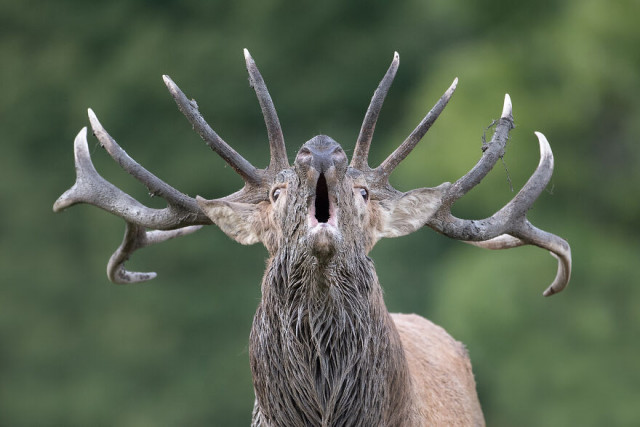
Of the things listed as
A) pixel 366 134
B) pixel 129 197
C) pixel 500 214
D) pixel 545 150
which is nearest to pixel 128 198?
pixel 129 197

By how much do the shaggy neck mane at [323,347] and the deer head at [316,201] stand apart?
0.47 feet

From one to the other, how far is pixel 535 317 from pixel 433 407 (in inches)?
262

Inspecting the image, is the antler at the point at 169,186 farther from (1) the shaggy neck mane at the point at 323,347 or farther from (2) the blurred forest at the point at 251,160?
(2) the blurred forest at the point at 251,160

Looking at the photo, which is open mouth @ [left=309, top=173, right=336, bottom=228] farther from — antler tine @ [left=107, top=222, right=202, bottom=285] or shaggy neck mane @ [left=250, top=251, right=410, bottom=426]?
antler tine @ [left=107, top=222, right=202, bottom=285]

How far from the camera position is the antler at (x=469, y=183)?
220 inches

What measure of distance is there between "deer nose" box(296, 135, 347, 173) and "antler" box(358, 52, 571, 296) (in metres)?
0.84

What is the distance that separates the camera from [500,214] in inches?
227

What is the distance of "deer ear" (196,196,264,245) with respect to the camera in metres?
5.31

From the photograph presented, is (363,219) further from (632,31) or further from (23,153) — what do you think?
(23,153)

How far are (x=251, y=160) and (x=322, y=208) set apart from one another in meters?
10.8

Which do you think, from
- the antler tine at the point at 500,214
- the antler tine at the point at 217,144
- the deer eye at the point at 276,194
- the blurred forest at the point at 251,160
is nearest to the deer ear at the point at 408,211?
the antler tine at the point at 500,214

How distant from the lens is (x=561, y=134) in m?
12.8

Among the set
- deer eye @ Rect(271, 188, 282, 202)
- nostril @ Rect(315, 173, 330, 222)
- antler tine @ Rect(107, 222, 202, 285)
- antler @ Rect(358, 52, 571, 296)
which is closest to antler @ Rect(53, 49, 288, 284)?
antler tine @ Rect(107, 222, 202, 285)

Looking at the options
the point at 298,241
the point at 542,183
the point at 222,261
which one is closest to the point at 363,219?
the point at 298,241
